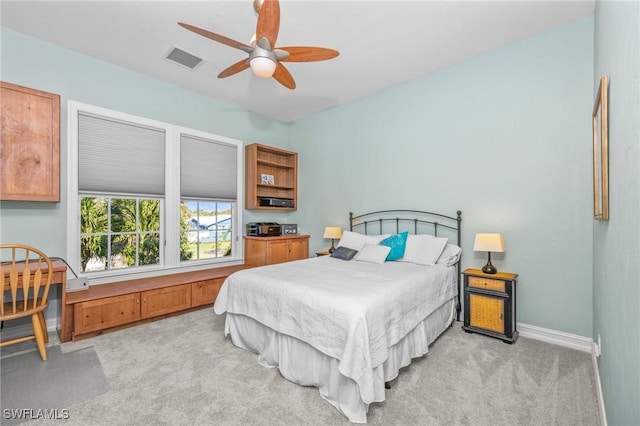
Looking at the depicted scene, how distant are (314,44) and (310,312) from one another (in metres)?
2.60

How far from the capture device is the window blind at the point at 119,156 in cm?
322

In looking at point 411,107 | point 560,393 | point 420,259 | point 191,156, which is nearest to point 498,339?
point 560,393

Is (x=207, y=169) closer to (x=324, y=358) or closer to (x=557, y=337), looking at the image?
(x=324, y=358)

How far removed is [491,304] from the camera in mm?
2729

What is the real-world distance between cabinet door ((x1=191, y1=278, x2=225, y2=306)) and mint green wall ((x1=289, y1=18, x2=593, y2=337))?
2300 millimetres

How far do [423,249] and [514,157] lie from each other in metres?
1.29

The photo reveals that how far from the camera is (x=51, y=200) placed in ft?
9.06

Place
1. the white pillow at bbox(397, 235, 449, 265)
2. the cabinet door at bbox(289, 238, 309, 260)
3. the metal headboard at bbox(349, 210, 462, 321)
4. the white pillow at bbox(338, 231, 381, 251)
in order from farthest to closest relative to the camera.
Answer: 1. the cabinet door at bbox(289, 238, 309, 260)
2. the white pillow at bbox(338, 231, 381, 251)
3. the metal headboard at bbox(349, 210, 462, 321)
4. the white pillow at bbox(397, 235, 449, 265)

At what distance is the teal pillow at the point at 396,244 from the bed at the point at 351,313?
0.04 ft

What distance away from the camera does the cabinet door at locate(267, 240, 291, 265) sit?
14.3ft

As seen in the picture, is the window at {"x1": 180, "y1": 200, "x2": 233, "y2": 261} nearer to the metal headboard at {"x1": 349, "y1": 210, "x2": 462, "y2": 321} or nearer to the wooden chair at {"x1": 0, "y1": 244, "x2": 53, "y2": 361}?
the wooden chair at {"x1": 0, "y1": 244, "x2": 53, "y2": 361}

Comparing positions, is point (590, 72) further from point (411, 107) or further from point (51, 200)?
point (51, 200)

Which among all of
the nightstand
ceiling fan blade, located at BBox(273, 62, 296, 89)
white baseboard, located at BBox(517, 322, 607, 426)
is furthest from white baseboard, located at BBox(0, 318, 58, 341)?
white baseboard, located at BBox(517, 322, 607, 426)

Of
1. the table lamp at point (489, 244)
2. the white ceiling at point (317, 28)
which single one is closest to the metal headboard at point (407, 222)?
the table lamp at point (489, 244)
